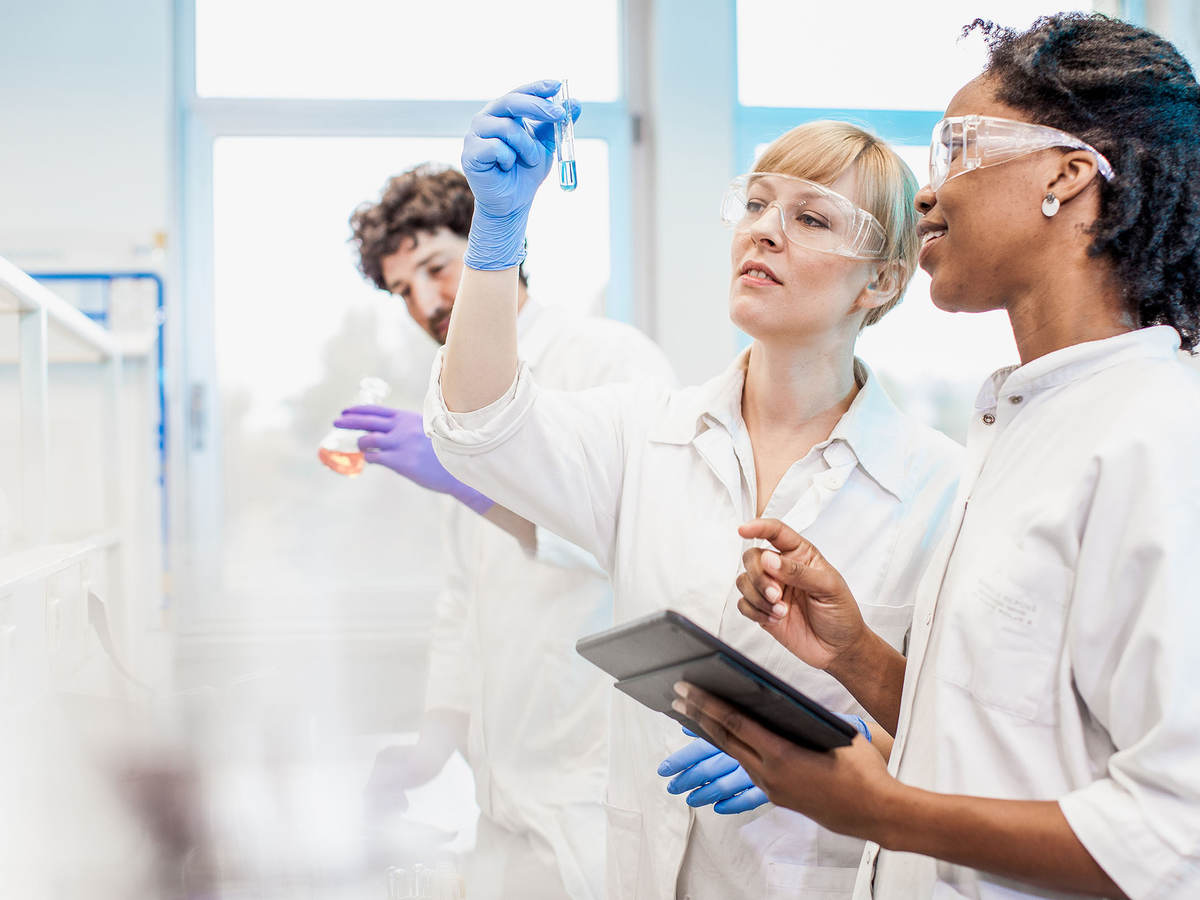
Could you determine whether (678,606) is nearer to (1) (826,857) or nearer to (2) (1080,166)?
(1) (826,857)

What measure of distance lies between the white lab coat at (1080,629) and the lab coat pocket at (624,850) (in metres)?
0.36

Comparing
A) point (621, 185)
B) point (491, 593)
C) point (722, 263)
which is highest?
point (621, 185)

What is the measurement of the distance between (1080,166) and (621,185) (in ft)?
6.56

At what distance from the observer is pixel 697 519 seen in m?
1.17

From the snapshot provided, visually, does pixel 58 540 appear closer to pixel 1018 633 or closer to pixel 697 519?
pixel 697 519

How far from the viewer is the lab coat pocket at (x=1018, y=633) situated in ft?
2.42

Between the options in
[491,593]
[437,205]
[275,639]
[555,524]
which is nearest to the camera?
[555,524]

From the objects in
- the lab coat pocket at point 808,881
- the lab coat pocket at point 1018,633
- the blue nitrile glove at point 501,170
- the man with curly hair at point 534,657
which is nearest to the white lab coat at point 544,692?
the man with curly hair at point 534,657

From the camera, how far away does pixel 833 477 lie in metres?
1.16

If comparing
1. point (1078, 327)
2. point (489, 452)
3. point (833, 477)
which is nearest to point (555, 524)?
point (489, 452)

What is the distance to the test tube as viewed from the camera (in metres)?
1.08

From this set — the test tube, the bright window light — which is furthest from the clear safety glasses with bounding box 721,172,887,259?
the bright window light

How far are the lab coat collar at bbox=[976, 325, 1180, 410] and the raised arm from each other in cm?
50

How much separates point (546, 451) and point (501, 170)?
0.31 meters
